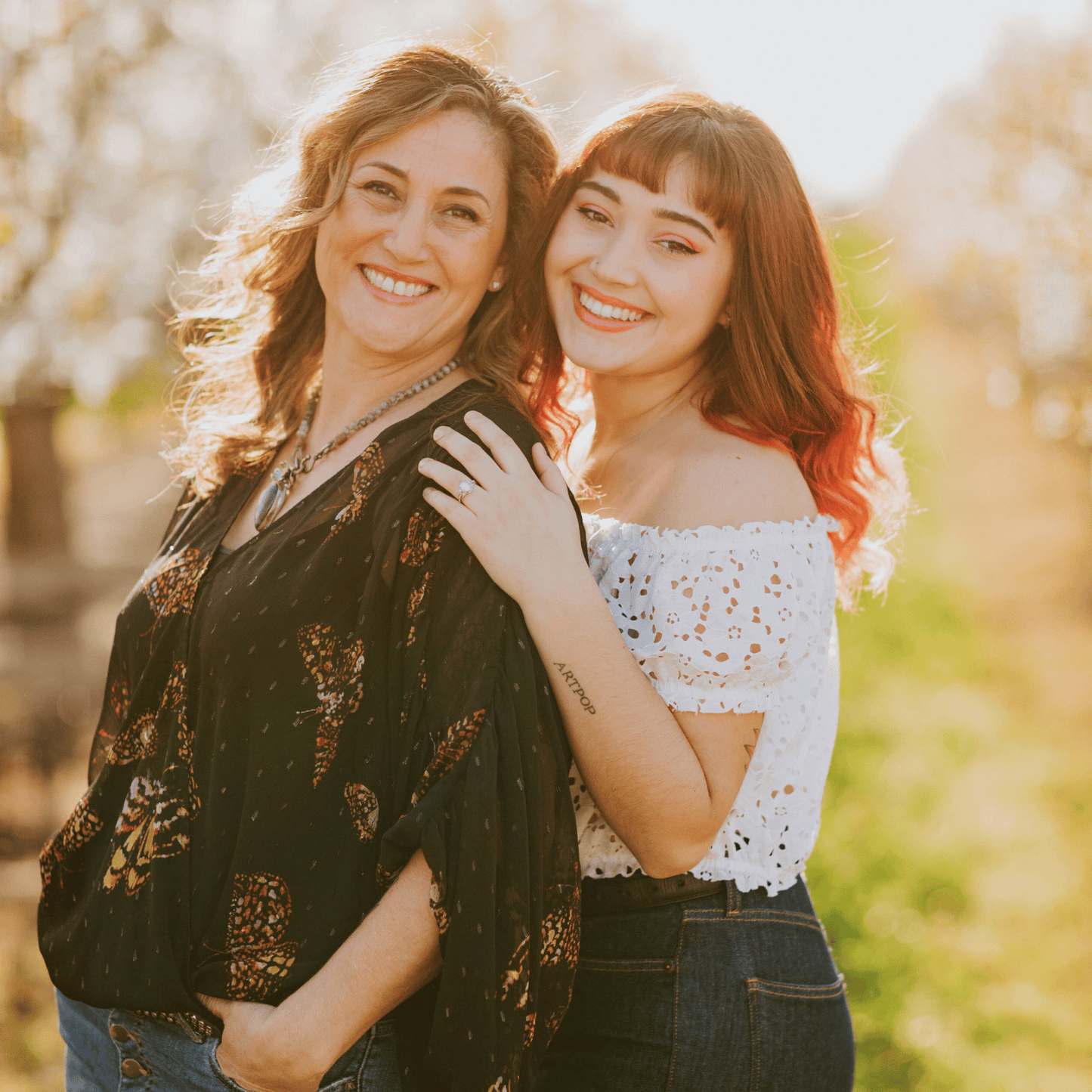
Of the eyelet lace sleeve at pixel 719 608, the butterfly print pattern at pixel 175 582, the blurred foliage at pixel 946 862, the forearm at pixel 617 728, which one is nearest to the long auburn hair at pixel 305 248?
the butterfly print pattern at pixel 175 582

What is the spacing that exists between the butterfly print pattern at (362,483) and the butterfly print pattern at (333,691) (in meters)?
0.21

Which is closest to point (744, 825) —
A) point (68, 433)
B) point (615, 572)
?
point (615, 572)

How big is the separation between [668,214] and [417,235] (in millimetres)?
493

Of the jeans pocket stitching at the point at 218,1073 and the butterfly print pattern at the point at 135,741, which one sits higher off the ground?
the butterfly print pattern at the point at 135,741

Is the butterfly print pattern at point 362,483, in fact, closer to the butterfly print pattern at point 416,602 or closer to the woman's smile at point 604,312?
the butterfly print pattern at point 416,602

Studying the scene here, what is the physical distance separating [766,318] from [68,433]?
52.7 ft

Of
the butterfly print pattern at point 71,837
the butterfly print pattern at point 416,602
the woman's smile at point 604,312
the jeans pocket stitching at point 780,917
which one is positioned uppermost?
the woman's smile at point 604,312

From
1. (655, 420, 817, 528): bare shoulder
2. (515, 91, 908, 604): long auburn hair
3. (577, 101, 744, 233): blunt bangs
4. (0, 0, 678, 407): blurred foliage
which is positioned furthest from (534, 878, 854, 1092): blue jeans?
(0, 0, 678, 407): blurred foliage

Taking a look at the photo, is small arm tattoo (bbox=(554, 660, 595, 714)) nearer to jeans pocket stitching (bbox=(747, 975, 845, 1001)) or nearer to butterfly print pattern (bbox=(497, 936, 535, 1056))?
butterfly print pattern (bbox=(497, 936, 535, 1056))

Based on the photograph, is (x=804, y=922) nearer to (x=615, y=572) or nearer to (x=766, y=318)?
(x=615, y=572)

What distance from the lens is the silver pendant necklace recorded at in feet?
7.07

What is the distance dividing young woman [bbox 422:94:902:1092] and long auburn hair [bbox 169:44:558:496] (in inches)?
4.5

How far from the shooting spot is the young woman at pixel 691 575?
5.97 feet

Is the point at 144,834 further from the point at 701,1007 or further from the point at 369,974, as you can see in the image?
the point at 701,1007
